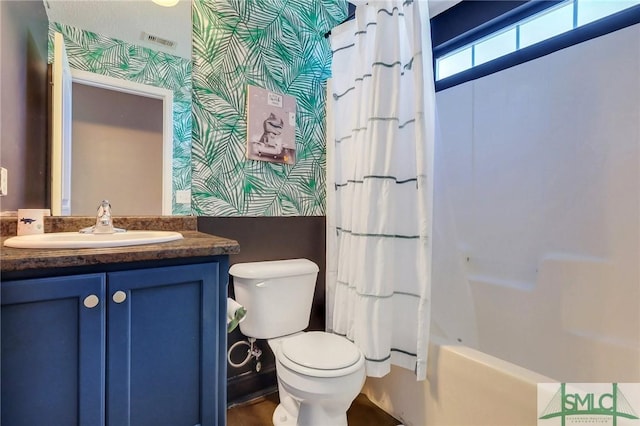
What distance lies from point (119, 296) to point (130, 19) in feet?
4.32

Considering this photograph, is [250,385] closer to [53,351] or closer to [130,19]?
[53,351]

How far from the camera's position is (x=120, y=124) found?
1346 mm

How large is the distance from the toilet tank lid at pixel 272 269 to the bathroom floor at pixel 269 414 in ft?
2.47

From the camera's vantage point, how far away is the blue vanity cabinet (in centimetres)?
72


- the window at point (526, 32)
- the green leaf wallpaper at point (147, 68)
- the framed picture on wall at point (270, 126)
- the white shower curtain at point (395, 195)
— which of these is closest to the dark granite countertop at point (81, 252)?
the green leaf wallpaper at point (147, 68)

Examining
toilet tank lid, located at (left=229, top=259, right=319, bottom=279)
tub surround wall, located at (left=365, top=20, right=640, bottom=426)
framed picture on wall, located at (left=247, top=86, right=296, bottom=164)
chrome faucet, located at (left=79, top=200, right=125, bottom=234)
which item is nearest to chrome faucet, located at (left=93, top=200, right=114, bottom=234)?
chrome faucet, located at (left=79, top=200, right=125, bottom=234)

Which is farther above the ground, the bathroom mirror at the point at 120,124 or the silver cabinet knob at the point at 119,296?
the bathroom mirror at the point at 120,124

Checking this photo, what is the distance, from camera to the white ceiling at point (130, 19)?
1.27 metres

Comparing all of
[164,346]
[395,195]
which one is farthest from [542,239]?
[164,346]

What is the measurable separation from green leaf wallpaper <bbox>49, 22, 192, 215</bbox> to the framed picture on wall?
1.05 ft

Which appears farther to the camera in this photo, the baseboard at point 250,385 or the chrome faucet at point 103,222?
the baseboard at point 250,385

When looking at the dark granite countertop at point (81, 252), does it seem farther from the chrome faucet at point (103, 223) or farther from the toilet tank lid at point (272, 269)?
the toilet tank lid at point (272, 269)

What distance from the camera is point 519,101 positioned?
1737 millimetres

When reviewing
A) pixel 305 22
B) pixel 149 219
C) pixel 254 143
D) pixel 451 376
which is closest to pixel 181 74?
pixel 254 143
